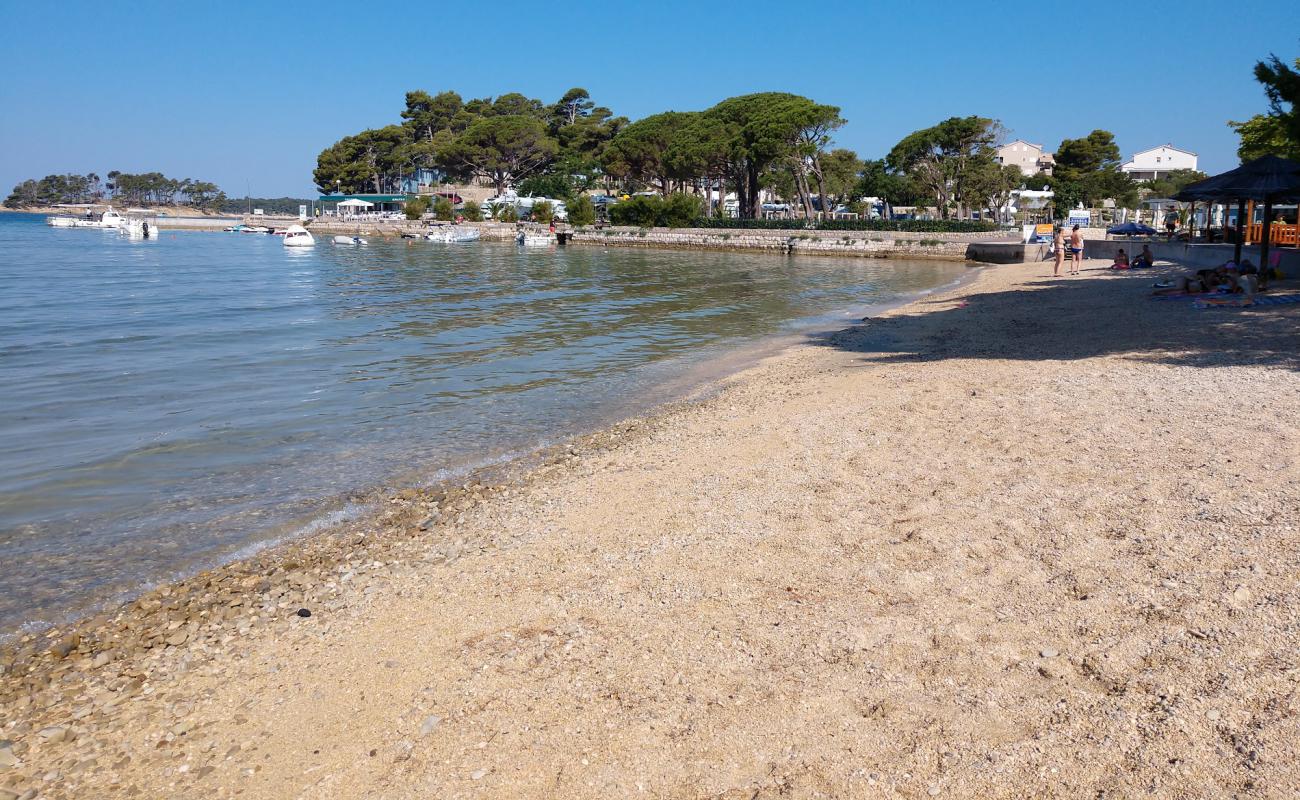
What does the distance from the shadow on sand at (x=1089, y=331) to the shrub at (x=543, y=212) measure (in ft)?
214

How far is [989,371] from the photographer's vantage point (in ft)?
35.2

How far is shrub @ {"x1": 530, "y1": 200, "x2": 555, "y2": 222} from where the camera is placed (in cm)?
8269

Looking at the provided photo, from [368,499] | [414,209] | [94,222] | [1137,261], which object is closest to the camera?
[368,499]

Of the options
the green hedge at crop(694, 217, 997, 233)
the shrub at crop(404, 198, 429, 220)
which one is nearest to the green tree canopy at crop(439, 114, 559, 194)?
the shrub at crop(404, 198, 429, 220)

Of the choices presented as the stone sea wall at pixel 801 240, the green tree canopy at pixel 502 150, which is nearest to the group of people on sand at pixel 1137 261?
the stone sea wall at pixel 801 240

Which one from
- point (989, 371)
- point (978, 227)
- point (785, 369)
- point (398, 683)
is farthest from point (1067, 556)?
point (978, 227)

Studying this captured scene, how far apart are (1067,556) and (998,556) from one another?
1.22ft

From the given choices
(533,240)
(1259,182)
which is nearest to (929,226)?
(533,240)

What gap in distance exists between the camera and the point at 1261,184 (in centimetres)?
1623

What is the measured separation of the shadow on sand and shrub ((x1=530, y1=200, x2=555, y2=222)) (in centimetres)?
6514

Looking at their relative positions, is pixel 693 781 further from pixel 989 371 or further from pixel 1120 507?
pixel 989 371

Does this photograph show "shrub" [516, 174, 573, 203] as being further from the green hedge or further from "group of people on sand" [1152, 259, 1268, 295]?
"group of people on sand" [1152, 259, 1268, 295]

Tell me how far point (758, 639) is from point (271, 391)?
1056 centimetres

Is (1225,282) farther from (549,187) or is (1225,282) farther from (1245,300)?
(549,187)
